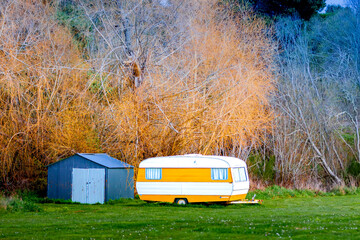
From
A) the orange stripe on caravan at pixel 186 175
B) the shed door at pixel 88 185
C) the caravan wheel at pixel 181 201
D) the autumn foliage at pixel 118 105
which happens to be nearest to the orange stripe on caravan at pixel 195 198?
the caravan wheel at pixel 181 201

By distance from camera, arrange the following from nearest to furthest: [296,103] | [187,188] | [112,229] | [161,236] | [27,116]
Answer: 1. [161,236]
2. [112,229]
3. [187,188]
4. [27,116]
5. [296,103]

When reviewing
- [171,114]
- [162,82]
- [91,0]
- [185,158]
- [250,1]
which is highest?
[250,1]

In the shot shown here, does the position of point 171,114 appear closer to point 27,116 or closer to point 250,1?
point 27,116

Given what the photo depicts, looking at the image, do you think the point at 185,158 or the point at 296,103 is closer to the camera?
the point at 185,158

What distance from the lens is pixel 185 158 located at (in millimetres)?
20109

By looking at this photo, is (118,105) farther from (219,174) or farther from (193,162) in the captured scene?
(219,174)

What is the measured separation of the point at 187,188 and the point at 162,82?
649 centimetres

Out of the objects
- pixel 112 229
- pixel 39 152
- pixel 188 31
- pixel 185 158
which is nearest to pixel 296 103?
pixel 188 31

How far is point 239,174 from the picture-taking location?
795 inches

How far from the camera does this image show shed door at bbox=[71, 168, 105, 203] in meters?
21.3

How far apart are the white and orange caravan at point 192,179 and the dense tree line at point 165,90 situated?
8.36 ft

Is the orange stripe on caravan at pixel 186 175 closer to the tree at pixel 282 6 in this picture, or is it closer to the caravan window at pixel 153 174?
the caravan window at pixel 153 174

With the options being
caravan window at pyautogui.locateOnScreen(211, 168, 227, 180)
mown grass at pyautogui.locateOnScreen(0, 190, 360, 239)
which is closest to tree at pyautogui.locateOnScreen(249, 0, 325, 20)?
caravan window at pyautogui.locateOnScreen(211, 168, 227, 180)

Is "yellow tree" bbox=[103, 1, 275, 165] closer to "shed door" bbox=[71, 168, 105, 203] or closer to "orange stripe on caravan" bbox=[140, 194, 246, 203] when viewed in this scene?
"shed door" bbox=[71, 168, 105, 203]
